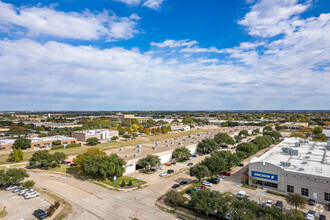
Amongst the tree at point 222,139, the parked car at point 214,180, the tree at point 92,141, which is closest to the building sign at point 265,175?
the parked car at point 214,180

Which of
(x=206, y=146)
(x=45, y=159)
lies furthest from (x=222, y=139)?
(x=45, y=159)

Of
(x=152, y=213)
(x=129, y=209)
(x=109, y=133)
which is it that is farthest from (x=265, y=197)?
(x=109, y=133)

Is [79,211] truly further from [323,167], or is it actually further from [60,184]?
[323,167]

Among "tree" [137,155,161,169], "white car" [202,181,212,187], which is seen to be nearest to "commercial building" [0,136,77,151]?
"tree" [137,155,161,169]

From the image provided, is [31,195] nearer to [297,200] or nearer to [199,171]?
[199,171]

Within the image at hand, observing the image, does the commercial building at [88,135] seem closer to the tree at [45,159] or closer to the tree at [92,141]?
the tree at [92,141]

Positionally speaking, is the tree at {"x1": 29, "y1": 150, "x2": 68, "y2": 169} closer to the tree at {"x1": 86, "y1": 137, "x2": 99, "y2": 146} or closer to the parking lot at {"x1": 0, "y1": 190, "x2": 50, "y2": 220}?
the parking lot at {"x1": 0, "y1": 190, "x2": 50, "y2": 220}
